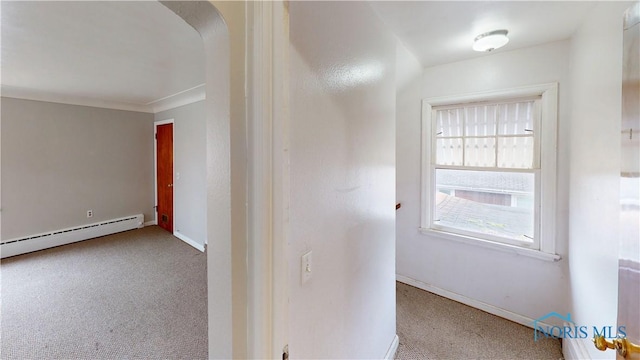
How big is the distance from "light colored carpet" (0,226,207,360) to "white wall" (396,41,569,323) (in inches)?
86.4

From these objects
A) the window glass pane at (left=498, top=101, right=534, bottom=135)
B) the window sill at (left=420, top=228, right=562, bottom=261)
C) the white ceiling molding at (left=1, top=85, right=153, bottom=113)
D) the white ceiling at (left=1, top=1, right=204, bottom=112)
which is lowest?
the window sill at (left=420, top=228, right=562, bottom=261)

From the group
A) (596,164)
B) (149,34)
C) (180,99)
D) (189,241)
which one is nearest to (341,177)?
(596,164)

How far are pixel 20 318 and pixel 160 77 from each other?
2591 millimetres

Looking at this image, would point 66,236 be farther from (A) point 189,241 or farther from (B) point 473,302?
(B) point 473,302

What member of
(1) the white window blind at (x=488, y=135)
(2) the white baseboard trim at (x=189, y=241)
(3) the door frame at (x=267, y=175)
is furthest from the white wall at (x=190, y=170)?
(3) the door frame at (x=267, y=175)

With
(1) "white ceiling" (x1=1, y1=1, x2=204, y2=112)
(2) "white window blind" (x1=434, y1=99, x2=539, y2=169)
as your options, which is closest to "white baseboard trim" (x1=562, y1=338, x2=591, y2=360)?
(2) "white window blind" (x1=434, y1=99, x2=539, y2=169)

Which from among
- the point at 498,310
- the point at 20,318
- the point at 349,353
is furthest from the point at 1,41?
the point at 498,310

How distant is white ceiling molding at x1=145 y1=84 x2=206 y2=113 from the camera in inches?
139

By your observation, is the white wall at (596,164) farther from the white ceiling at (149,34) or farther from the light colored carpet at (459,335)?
the light colored carpet at (459,335)

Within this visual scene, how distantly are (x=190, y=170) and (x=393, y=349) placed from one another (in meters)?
3.68

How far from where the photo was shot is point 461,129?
2529mm

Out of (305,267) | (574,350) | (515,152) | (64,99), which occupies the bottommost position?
(574,350)

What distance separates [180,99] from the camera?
13.2 feet

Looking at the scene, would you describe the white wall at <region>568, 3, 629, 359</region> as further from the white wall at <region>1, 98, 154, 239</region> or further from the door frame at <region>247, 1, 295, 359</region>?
the white wall at <region>1, 98, 154, 239</region>
